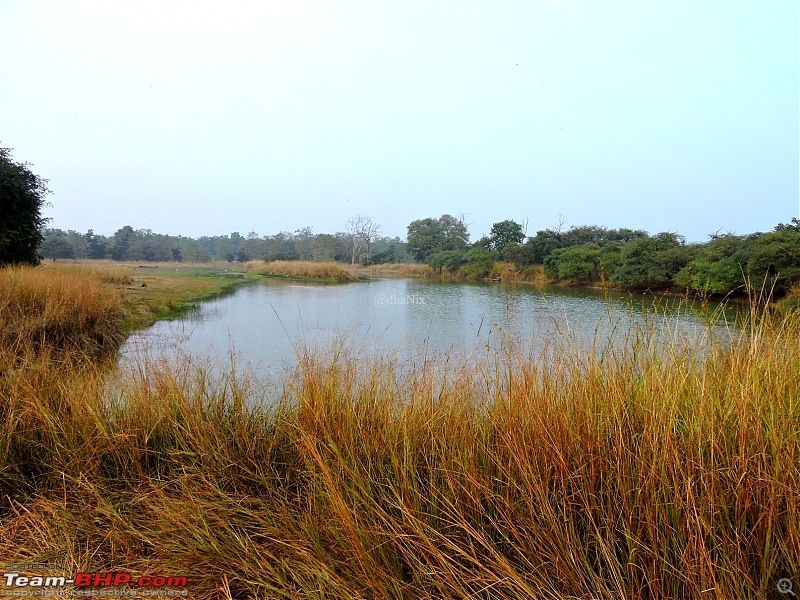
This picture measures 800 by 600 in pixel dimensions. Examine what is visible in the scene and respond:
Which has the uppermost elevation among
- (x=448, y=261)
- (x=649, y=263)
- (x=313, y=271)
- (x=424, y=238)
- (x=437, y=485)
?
(x=424, y=238)

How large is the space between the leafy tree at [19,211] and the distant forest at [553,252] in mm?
10270

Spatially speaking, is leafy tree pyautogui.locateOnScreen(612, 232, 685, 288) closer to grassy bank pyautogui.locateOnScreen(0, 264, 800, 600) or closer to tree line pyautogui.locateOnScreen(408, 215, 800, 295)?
tree line pyautogui.locateOnScreen(408, 215, 800, 295)

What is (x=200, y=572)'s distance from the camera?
145 cm

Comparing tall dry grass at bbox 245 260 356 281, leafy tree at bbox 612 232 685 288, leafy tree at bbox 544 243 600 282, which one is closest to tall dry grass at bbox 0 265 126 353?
tall dry grass at bbox 245 260 356 281

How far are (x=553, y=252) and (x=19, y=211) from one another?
27.2m

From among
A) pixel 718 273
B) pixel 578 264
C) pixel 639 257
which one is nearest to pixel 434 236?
pixel 578 264

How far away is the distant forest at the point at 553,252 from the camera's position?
43.9 feet

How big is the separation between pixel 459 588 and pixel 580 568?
0.36 meters

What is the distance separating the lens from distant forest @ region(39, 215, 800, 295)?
1339cm

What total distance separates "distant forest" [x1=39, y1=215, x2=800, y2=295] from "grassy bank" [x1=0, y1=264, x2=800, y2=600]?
3.34 feet

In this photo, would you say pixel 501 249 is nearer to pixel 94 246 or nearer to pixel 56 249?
pixel 56 249

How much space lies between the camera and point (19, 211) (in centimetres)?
959

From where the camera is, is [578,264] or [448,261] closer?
[578,264]

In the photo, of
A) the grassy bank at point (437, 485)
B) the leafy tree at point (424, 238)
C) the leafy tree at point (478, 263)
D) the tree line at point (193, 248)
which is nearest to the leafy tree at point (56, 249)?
the tree line at point (193, 248)
